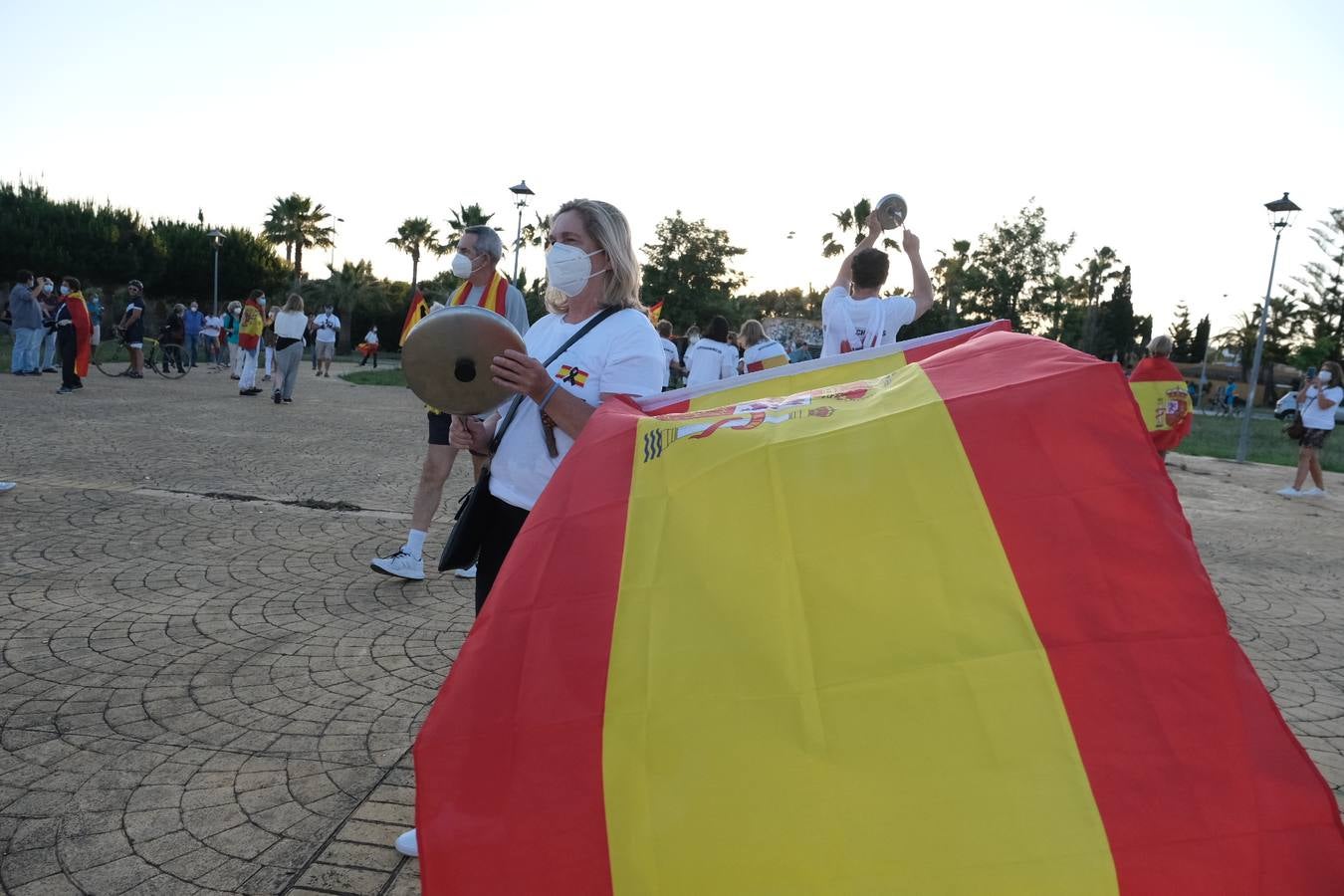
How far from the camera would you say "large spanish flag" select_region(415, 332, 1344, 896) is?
1.67 m

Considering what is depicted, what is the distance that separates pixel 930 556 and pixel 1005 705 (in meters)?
0.33

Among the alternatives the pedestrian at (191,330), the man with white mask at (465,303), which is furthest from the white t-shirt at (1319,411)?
the pedestrian at (191,330)

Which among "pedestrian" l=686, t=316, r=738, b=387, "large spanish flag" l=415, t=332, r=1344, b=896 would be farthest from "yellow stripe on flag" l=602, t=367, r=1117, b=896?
"pedestrian" l=686, t=316, r=738, b=387

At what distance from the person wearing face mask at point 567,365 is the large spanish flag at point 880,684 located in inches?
20.1

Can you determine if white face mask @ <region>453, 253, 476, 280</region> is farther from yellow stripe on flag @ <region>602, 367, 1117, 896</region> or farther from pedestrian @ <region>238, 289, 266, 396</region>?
pedestrian @ <region>238, 289, 266, 396</region>

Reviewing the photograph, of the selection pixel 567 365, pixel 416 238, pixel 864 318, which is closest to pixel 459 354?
pixel 567 365

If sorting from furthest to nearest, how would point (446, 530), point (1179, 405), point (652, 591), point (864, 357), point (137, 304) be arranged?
1. point (137, 304)
2. point (1179, 405)
3. point (446, 530)
4. point (864, 357)
5. point (652, 591)

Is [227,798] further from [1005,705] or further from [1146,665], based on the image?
[1146,665]

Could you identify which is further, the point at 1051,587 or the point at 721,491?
the point at 721,491

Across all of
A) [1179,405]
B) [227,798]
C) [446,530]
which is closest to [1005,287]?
[1179,405]

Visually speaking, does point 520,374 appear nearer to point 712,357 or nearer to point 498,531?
point 498,531

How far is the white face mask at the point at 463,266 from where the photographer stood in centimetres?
492

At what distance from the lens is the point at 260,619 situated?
4871 millimetres

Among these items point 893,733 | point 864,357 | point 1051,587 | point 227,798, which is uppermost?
point 864,357
